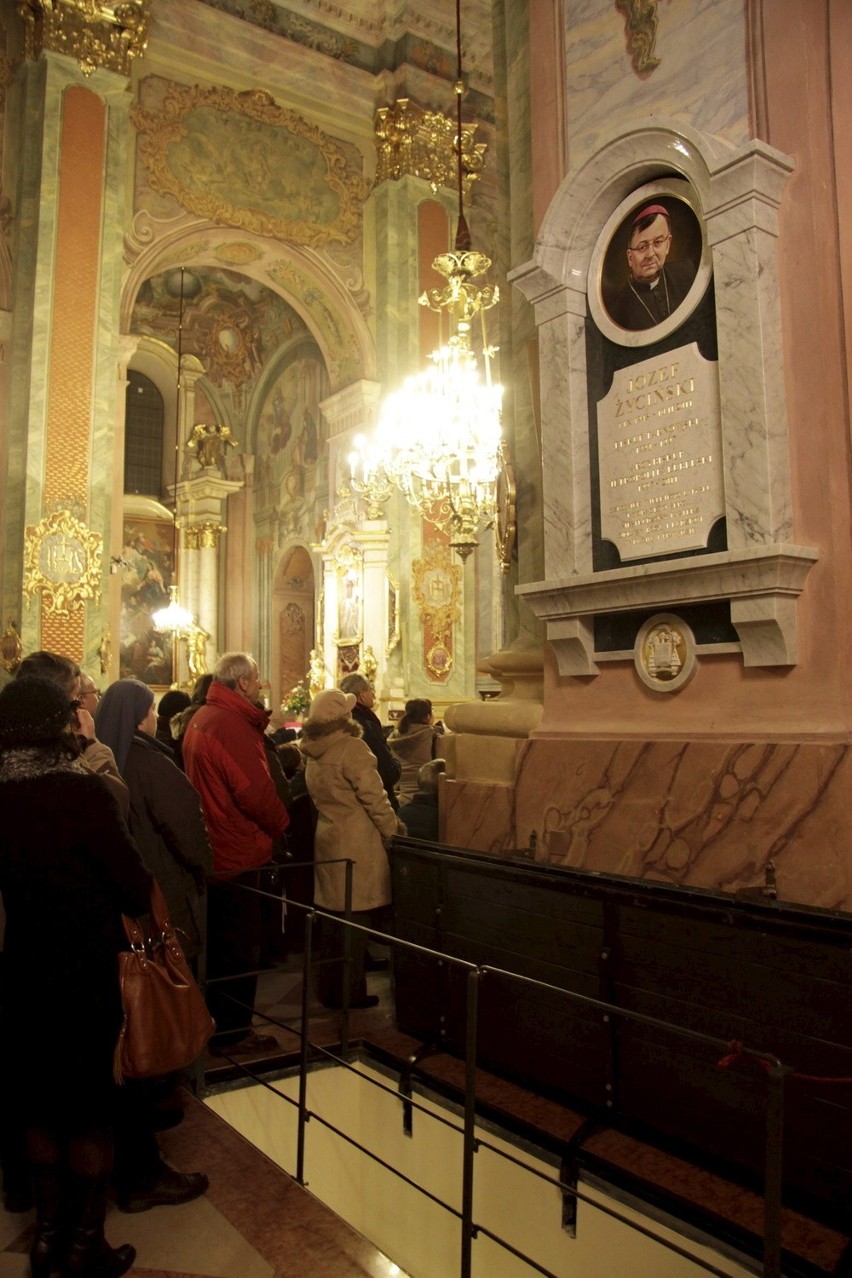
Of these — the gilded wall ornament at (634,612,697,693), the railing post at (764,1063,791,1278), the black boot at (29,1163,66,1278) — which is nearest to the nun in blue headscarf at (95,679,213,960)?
the black boot at (29,1163,66,1278)

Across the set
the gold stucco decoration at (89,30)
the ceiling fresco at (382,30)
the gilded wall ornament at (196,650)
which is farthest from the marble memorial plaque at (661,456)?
the gilded wall ornament at (196,650)

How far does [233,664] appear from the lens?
4.06 meters

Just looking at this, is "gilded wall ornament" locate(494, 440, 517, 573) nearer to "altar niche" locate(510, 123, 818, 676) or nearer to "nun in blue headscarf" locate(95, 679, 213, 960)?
"altar niche" locate(510, 123, 818, 676)

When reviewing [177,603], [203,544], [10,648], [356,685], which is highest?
[203,544]

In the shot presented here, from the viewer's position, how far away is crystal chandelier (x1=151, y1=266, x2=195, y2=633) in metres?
15.4

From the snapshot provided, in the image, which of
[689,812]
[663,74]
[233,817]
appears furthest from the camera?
[233,817]

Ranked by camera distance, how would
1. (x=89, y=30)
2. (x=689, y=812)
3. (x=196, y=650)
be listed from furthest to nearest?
(x=196, y=650) → (x=89, y=30) → (x=689, y=812)

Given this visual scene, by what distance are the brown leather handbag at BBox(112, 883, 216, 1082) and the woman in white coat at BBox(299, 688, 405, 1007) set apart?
6.13 feet

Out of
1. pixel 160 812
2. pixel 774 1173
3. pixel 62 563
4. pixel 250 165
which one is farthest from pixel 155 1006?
pixel 250 165

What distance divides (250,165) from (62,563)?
528cm

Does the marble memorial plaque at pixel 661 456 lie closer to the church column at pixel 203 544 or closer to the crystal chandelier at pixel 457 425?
the crystal chandelier at pixel 457 425

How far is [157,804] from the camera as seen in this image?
3238mm

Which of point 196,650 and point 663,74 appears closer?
point 663,74

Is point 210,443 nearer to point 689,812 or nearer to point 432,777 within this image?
point 432,777
